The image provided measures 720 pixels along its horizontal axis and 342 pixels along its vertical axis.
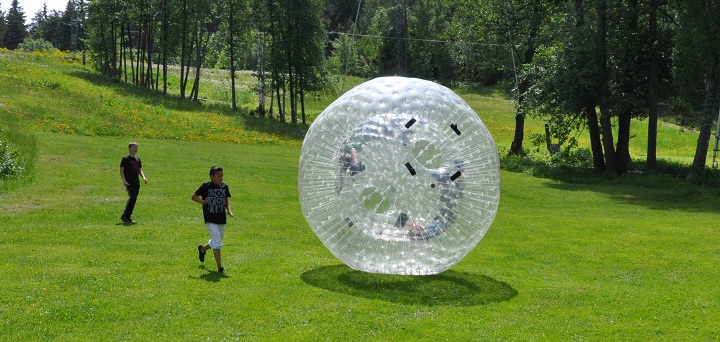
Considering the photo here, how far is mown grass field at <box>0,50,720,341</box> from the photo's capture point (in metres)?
11.5

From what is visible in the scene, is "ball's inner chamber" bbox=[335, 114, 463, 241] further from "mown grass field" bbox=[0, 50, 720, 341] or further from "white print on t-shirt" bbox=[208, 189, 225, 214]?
"white print on t-shirt" bbox=[208, 189, 225, 214]

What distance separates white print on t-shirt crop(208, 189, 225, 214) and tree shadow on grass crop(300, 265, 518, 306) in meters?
1.90

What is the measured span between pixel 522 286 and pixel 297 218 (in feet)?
31.4

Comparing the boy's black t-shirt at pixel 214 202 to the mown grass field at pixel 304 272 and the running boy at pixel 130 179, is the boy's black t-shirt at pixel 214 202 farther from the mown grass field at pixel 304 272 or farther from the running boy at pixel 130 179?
the running boy at pixel 130 179

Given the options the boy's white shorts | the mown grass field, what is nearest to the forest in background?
the mown grass field

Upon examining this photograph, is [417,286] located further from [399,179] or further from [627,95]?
[627,95]

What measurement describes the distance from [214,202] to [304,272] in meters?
2.11

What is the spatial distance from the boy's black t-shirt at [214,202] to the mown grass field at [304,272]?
1037mm

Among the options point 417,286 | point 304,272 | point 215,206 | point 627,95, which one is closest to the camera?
point 417,286

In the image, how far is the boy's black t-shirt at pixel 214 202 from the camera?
14.4 meters

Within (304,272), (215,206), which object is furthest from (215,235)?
(304,272)

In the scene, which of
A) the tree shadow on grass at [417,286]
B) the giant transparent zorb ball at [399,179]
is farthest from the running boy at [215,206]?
the tree shadow on grass at [417,286]

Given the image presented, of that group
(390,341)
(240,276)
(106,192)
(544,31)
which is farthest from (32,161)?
(544,31)

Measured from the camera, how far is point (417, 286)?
1391cm
